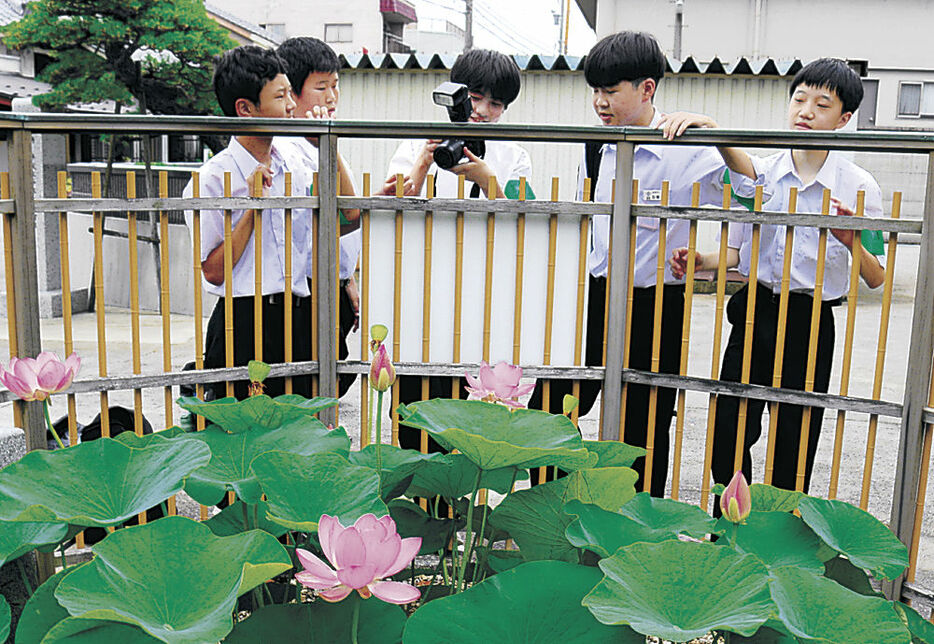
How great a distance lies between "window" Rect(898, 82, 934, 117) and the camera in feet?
51.2

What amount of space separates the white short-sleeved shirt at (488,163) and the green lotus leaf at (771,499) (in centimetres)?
171

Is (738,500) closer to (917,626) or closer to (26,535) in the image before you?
(917,626)

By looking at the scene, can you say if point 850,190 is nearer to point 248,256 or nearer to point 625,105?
point 625,105

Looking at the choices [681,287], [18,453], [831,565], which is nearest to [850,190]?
[681,287]

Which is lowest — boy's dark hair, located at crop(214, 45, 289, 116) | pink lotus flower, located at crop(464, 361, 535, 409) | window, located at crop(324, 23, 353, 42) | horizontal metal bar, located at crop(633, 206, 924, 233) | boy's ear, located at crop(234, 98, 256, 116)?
pink lotus flower, located at crop(464, 361, 535, 409)

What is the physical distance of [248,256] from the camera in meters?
2.73

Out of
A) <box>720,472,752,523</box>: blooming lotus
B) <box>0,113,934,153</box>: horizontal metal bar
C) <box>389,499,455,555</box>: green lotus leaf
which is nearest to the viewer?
<box>720,472,752,523</box>: blooming lotus

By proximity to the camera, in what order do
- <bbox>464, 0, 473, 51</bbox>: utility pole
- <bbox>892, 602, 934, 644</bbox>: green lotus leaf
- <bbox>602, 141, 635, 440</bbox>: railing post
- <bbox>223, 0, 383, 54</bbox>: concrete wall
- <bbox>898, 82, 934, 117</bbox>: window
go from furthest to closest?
<bbox>223, 0, 383, 54</bbox>: concrete wall < <bbox>464, 0, 473, 51</bbox>: utility pole < <bbox>898, 82, 934, 117</bbox>: window < <bbox>602, 141, 635, 440</bbox>: railing post < <bbox>892, 602, 934, 644</bbox>: green lotus leaf

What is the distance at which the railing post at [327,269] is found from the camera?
8.68ft

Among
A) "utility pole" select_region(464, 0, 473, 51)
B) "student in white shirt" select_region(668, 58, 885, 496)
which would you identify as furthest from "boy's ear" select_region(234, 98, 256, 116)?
"utility pole" select_region(464, 0, 473, 51)

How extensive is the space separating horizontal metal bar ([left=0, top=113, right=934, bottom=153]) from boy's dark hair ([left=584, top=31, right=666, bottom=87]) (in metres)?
0.36

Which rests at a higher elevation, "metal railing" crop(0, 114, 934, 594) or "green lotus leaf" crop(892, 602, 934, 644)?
"metal railing" crop(0, 114, 934, 594)

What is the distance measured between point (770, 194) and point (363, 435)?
55.3 inches

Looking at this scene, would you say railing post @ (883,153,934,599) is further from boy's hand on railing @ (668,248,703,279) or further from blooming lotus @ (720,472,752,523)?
blooming lotus @ (720,472,752,523)
